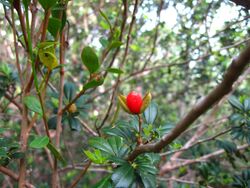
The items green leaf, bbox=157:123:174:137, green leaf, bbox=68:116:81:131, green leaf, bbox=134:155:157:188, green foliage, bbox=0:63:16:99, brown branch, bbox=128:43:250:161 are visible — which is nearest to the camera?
brown branch, bbox=128:43:250:161

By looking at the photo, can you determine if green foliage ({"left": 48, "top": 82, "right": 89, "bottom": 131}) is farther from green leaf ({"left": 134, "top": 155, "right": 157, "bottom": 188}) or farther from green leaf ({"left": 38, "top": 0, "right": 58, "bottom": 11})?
green leaf ({"left": 38, "top": 0, "right": 58, "bottom": 11})

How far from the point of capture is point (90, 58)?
854 mm

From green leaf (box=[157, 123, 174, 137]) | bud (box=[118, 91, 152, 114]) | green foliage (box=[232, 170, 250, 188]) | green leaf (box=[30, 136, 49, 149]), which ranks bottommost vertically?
green foliage (box=[232, 170, 250, 188])

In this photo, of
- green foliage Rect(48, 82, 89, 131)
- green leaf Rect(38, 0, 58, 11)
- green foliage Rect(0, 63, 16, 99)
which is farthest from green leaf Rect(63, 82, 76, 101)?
green leaf Rect(38, 0, 58, 11)

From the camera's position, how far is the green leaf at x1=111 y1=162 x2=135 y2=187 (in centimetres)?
83

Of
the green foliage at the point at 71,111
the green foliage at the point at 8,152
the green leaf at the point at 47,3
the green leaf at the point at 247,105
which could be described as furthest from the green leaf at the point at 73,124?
the green leaf at the point at 247,105

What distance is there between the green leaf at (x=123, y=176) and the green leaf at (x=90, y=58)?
27 centimetres

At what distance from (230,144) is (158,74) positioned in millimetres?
1452

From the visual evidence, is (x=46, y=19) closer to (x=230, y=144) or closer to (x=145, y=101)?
(x=145, y=101)

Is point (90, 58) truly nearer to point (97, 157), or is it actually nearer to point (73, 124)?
point (97, 157)

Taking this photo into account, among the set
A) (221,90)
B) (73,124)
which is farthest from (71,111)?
(221,90)

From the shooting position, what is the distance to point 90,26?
3.04m

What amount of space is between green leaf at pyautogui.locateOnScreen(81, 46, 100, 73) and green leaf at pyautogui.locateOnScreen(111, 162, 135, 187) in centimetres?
27

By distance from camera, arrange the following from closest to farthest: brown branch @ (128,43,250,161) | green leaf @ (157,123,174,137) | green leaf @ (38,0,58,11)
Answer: brown branch @ (128,43,250,161)
green leaf @ (38,0,58,11)
green leaf @ (157,123,174,137)
